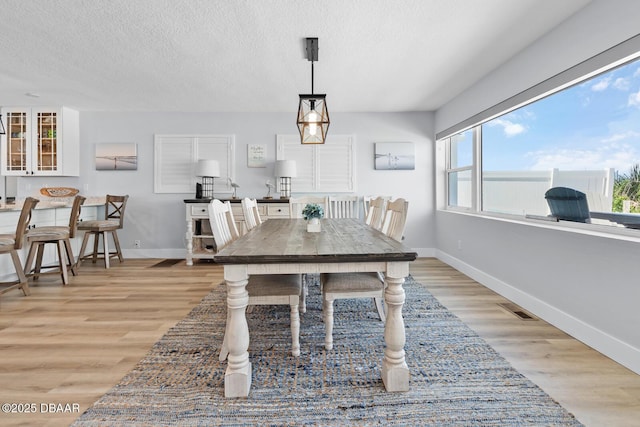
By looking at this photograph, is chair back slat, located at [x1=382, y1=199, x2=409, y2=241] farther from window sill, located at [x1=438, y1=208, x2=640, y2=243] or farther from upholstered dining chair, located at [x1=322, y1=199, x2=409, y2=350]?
window sill, located at [x1=438, y1=208, x2=640, y2=243]

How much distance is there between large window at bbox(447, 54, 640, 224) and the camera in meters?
2.02

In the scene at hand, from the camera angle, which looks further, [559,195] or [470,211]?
[470,211]

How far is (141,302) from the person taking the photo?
295 cm

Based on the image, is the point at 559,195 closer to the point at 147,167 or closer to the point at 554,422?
the point at 554,422

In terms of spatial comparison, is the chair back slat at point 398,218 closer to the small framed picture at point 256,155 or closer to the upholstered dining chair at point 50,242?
the small framed picture at point 256,155

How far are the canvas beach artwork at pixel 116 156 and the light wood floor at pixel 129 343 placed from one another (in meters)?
1.95

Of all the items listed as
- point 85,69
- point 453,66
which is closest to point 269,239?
point 453,66

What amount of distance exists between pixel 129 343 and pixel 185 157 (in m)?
3.43

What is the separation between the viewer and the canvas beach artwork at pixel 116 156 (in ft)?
16.1

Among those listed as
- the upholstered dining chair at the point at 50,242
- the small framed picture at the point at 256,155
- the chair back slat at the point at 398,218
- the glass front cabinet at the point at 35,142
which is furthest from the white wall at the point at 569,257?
the glass front cabinet at the point at 35,142

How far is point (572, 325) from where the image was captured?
7.35ft

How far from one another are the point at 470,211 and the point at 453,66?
5.95 feet

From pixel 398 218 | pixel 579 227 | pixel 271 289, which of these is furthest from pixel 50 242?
pixel 579 227

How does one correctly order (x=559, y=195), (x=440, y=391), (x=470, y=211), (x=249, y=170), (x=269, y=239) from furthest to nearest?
(x=249, y=170), (x=470, y=211), (x=559, y=195), (x=269, y=239), (x=440, y=391)
